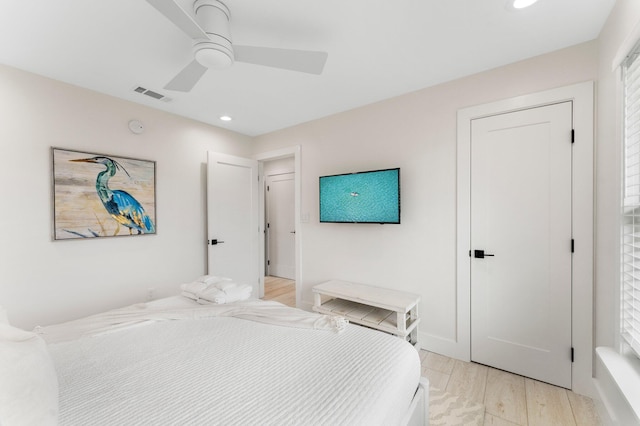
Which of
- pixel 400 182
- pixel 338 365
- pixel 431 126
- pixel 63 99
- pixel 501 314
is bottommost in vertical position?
pixel 501 314

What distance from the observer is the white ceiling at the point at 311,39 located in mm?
1491

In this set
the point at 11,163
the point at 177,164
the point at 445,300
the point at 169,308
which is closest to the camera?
the point at 169,308

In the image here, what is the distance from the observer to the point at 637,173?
1.31m

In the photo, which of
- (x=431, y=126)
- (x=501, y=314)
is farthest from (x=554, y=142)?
(x=501, y=314)

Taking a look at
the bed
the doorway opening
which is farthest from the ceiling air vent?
the doorway opening

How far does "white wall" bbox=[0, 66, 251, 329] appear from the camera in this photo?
2047mm

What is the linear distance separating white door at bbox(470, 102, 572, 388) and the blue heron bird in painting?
3156mm

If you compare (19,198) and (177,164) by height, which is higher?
(177,164)

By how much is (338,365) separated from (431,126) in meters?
2.13

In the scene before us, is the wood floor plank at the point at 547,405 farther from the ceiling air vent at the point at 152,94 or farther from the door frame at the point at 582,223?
the ceiling air vent at the point at 152,94

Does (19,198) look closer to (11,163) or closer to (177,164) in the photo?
(11,163)

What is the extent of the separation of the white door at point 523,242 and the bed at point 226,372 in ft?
3.83

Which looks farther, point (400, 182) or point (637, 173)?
point (400, 182)

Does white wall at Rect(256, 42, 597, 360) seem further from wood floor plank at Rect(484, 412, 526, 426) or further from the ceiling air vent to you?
the ceiling air vent
